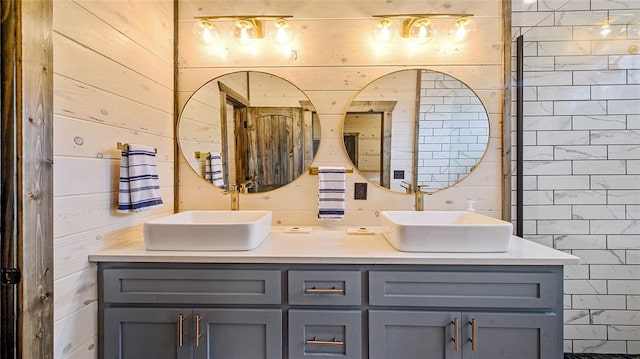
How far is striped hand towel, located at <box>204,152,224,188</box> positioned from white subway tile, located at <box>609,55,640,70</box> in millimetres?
2444

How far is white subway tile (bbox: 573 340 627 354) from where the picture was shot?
1.78 metres

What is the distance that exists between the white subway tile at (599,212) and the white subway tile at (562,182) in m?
0.13

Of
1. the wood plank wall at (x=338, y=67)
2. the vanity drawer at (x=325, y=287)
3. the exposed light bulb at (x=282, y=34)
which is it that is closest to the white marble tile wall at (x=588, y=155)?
the wood plank wall at (x=338, y=67)

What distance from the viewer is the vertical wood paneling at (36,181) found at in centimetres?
96

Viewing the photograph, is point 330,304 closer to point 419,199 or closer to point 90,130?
point 419,199

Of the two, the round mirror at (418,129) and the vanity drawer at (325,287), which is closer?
the vanity drawer at (325,287)

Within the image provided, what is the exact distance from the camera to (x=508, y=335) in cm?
122

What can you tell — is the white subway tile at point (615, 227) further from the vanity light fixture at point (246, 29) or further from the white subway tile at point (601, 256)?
the vanity light fixture at point (246, 29)

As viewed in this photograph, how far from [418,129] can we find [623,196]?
126cm

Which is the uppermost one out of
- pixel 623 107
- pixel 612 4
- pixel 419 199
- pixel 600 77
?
pixel 612 4

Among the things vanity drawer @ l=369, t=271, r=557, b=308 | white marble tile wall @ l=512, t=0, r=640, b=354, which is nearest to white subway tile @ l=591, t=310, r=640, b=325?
white marble tile wall @ l=512, t=0, r=640, b=354

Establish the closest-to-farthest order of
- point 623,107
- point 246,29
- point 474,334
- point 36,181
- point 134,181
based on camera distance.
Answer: point 36,181 → point 474,334 → point 134,181 → point 623,107 → point 246,29

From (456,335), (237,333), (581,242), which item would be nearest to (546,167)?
(581,242)

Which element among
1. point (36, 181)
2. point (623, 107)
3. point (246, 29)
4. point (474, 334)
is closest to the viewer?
point (36, 181)
